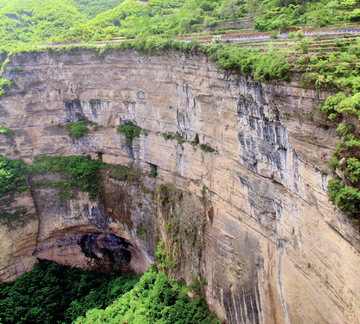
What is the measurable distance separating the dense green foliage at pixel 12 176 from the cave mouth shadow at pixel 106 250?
666 centimetres

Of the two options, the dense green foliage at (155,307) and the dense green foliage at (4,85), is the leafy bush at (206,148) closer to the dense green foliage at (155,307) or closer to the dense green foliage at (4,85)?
the dense green foliage at (155,307)

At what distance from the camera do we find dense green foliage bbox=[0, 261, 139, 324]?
2242 cm

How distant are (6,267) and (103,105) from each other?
579 inches

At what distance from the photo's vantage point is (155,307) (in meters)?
19.9

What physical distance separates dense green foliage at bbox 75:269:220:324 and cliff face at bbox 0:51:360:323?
969mm

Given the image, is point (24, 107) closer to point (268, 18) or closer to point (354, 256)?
point (268, 18)

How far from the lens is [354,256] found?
32.2ft

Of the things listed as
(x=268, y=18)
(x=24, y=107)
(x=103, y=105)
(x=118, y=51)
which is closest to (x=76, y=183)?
(x=103, y=105)

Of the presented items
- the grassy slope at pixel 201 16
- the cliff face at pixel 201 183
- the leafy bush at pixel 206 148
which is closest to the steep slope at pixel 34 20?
the grassy slope at pixel 201 16

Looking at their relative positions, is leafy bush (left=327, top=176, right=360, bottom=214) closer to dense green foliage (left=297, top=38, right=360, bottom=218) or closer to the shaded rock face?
dense green foliage (left=297, top=38, right=360, bottom=218)

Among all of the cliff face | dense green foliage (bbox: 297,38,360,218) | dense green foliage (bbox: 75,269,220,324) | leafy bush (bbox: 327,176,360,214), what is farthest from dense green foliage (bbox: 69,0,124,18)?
leafy bush (bbox: 327,176,360,214)

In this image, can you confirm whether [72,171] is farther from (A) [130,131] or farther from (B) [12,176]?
(A) [130,131]

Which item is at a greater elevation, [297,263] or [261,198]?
[261,198]

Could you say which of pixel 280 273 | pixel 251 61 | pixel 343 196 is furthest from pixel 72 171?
pixel 343 196
